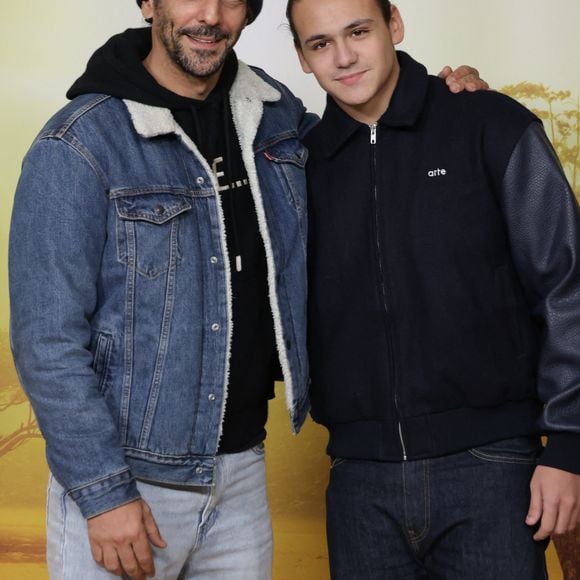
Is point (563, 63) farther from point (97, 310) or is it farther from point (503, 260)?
point (97, 310)

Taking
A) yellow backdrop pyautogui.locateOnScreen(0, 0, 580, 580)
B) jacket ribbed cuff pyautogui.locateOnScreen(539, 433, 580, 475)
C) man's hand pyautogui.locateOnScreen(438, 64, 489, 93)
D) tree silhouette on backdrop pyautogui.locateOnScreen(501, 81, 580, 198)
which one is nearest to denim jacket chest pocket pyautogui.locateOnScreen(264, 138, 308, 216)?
man's hand pyautogui.locateOnScreen(438, 64, 489, 93)

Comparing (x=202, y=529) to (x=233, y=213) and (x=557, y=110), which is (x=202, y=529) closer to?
(x=233, y=213)

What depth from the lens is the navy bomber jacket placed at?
2061mm

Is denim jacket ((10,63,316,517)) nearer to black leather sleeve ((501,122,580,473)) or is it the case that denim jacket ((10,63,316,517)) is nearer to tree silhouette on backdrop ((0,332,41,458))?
black leather sleeve ((501,122,580,473))

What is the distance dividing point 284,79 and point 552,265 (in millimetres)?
1721

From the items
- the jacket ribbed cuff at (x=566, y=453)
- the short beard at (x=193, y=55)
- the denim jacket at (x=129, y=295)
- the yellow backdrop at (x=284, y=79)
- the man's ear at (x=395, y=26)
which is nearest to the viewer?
the denim jacket at (x=129, y=295)

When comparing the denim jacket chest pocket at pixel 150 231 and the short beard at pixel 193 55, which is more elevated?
the short beard at pixel 193 55

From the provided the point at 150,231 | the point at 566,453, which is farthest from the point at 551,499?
the point at 150,231

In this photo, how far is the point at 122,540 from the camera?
1.94 metres

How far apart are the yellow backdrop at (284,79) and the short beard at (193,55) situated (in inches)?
55.2

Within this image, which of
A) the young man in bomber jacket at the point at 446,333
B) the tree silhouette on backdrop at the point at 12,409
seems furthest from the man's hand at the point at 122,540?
the tree silhouette on backdrop at the point at 12,409

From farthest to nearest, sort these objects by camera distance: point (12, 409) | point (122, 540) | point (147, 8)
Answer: point (12, 409) → point (147, 8) → point (122, 540)

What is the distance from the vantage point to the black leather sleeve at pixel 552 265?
2041 millimetres

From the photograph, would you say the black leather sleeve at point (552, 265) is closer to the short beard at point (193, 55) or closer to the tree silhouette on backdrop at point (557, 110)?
the short beard at point (193, 55)
